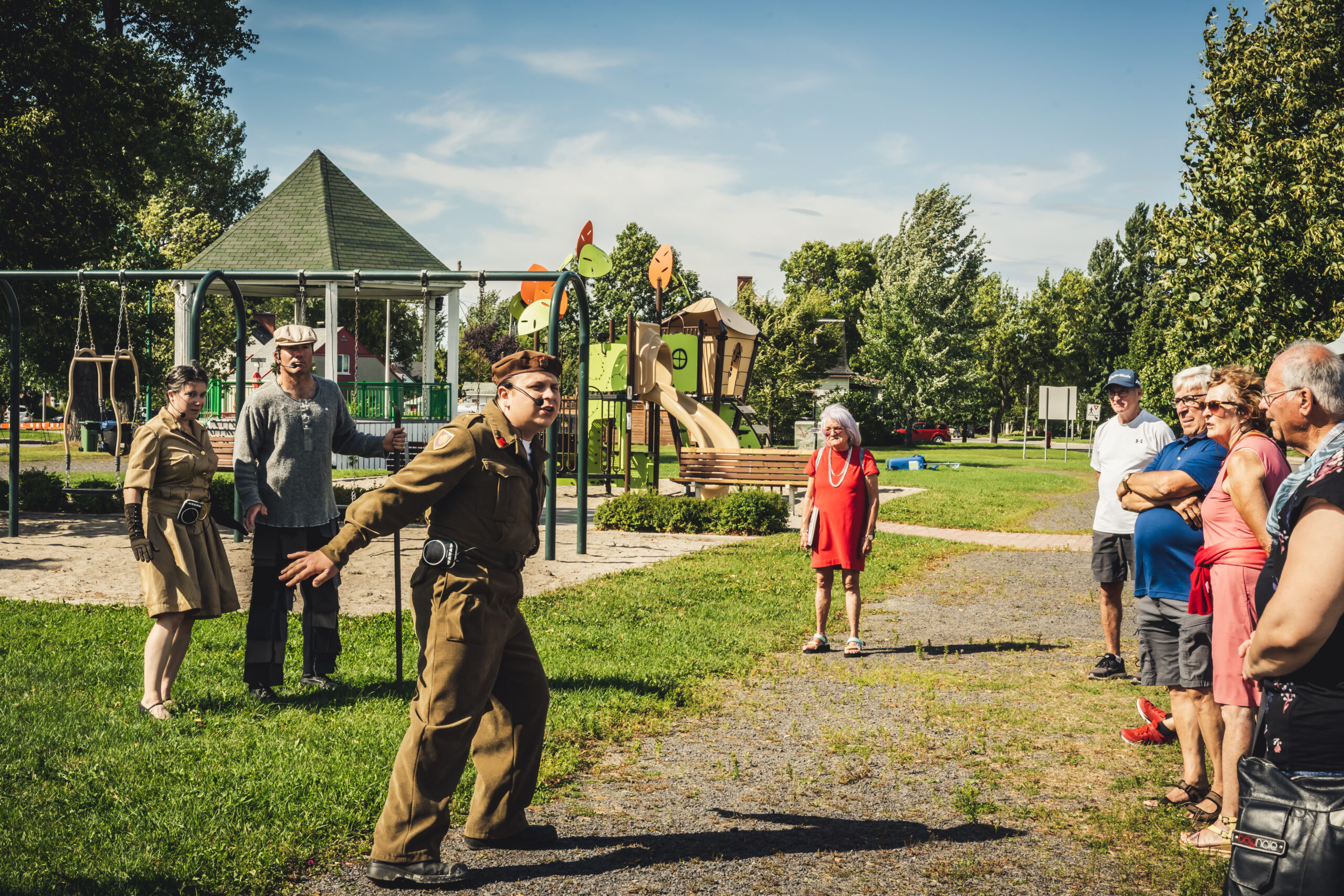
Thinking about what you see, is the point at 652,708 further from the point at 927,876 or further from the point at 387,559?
the point at 387,559

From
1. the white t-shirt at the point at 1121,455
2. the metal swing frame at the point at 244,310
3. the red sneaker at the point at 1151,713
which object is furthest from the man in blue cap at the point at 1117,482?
the metal swing frame at the point at 244,310

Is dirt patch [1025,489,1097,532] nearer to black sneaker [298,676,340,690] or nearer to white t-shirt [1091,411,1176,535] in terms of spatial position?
white t-shirt [1091,411,1176,535]

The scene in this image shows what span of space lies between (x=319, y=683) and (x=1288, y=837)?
5236 mm

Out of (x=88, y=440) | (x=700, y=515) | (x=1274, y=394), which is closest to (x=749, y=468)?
(x=700, y=515)

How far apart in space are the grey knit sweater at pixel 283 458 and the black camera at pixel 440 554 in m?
2.34

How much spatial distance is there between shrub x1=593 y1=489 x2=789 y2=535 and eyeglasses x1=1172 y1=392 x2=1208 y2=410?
10274 millimetres

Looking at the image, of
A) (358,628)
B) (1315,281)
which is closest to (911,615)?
(358,628)

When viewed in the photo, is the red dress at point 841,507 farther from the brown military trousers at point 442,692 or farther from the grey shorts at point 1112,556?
the brown military trousers at point 442,692

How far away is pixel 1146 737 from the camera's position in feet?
18.4

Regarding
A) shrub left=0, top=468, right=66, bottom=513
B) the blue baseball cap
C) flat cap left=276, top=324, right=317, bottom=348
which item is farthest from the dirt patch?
shrub left=0, top=468, right=66, bottom=513

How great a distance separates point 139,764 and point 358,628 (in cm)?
323

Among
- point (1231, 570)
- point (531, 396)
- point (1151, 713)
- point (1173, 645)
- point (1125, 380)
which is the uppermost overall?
point (1125, 380)

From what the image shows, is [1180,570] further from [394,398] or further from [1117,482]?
[394,398]

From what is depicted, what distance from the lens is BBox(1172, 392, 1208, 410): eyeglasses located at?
15.9ft
